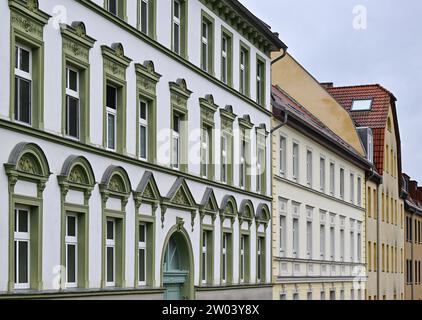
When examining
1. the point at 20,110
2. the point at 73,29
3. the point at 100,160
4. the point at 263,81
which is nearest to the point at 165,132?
the point at 100,160

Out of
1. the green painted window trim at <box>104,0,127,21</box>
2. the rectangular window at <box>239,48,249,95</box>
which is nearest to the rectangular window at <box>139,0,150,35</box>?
the green painted window trim at <box>104,0,127,21</box>

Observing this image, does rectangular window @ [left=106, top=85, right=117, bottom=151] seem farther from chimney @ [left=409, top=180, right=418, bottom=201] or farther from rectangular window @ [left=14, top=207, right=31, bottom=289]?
chimney @ [left=409, top=180, right=418, bottom=201]

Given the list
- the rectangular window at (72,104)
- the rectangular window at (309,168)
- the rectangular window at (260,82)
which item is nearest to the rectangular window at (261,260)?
the rectangular window at (260,82)

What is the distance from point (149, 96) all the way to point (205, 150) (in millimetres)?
4823

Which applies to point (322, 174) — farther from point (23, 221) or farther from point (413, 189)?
point (413, 189)

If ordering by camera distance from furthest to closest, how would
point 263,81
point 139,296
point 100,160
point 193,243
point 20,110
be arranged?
point 263,81 → point 193,243 → point 139,296 → point 100,160 → point 20,110

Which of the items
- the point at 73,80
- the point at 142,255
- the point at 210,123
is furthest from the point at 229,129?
the point at 73,80

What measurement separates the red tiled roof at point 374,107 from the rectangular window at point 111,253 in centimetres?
3755

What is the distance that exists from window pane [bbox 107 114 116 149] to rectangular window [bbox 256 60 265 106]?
1285 centimetres

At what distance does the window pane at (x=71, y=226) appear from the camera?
19.1m

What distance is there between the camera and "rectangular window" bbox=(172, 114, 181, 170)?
25.1 metres
